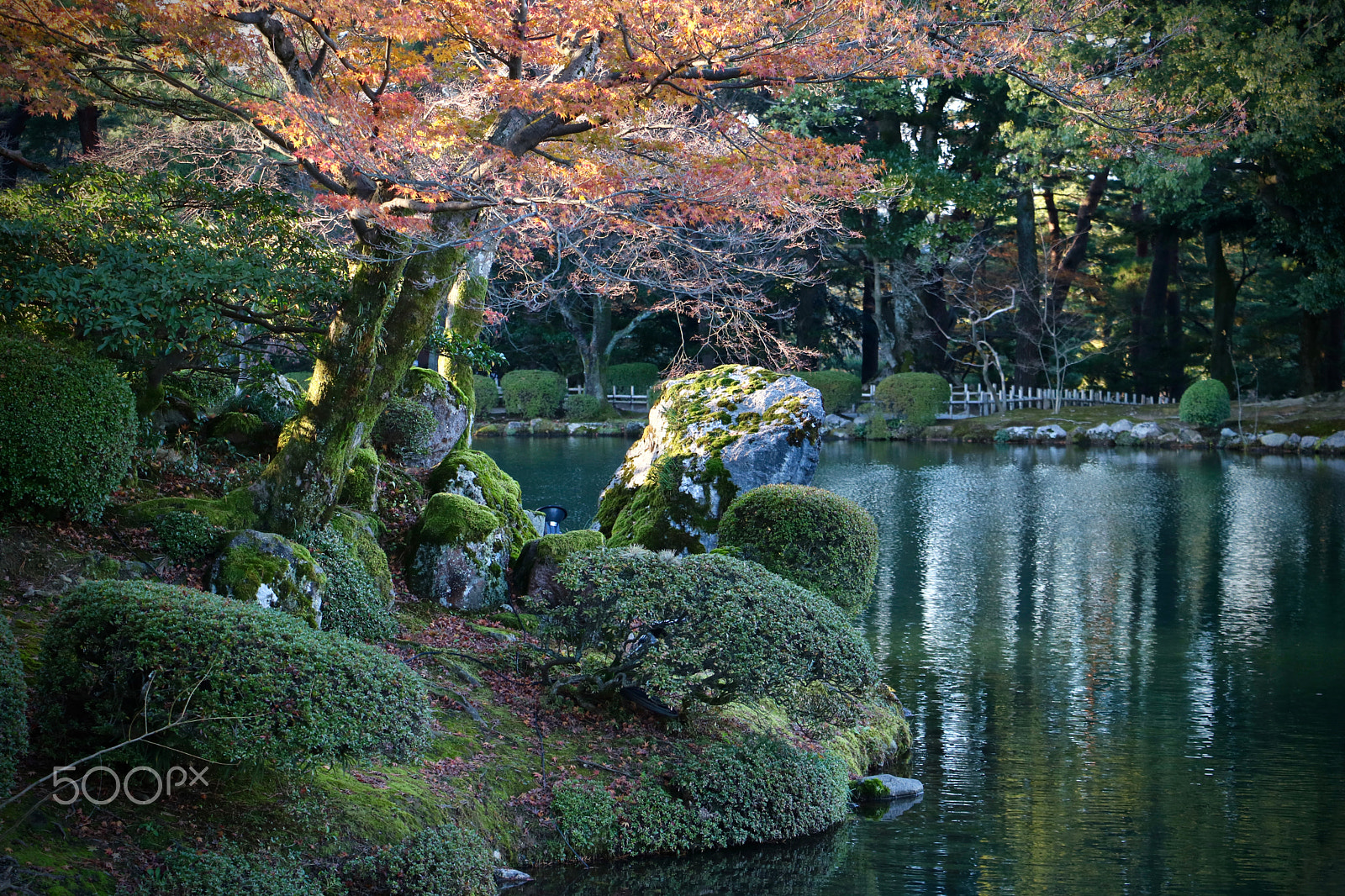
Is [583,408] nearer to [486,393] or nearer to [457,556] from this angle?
[486,393]

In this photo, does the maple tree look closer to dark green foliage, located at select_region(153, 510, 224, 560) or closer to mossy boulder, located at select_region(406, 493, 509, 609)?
dark green foliage, located at select_region(153, 510, 224, 560)

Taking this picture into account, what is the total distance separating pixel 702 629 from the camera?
5.81 metres

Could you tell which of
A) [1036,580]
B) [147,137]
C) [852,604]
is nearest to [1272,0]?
[1036,580]

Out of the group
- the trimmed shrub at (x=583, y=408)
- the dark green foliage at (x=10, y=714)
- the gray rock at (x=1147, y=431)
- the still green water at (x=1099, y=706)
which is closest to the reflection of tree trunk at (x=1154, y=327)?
the gray rock at (x=1147, y=431)

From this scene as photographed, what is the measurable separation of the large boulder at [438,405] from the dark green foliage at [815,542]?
376cm

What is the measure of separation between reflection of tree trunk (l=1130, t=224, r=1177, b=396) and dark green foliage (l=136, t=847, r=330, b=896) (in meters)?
32.1

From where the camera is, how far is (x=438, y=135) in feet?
24.2

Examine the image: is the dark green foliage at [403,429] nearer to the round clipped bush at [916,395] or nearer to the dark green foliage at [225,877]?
the dark green foliage at [225,877]

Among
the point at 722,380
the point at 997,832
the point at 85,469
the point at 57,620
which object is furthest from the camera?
the point at 722,380

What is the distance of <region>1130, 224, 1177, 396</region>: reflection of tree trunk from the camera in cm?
3184

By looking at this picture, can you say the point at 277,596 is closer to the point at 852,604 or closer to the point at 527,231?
the point at 852,604

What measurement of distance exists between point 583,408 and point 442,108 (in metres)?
23.2

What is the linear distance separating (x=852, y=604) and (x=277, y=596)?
424 centimetres

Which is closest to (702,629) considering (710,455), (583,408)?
(710,455)
